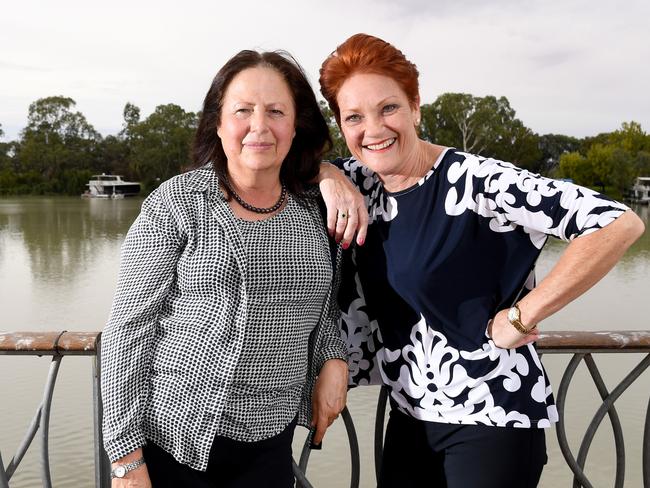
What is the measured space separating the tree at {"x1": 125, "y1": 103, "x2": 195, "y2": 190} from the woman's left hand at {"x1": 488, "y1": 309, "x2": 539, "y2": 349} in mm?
67281

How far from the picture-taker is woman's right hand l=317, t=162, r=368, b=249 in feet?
6.05

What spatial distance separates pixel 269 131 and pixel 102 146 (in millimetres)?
79838

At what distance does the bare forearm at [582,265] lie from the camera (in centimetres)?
157

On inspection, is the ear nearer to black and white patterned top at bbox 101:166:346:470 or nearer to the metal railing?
black and white patterned top at bbox 101:166:346:470

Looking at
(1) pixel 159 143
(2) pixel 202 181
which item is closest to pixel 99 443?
(2) pixel 202 181

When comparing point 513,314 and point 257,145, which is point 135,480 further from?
point 513,314

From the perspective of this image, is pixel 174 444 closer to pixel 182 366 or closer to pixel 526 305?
pixel 182 366

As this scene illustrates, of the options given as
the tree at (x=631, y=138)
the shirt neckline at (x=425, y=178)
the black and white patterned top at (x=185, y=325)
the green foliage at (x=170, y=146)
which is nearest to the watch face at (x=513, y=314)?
the shirt neckline at (x=425, y=178)

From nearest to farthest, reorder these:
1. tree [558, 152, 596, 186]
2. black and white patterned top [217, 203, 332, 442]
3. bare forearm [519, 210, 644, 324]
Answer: bare forearm [519, 210, 644, 324]
black and white patterned top [217, 203, 332, 442]
tree [558, 152, 596, 186]

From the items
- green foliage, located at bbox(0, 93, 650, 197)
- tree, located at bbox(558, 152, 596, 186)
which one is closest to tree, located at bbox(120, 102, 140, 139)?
green foliage, located at bbox(0, 93, 650, 197)

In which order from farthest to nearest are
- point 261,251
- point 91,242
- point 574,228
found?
point 91,242
point 261,251
point 574,228

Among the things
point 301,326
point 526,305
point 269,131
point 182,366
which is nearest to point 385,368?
point 301,326

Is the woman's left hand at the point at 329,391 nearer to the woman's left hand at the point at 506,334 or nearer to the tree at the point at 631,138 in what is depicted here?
the woman's left hand at the point at 506,334

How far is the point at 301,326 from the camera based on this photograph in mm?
1778
